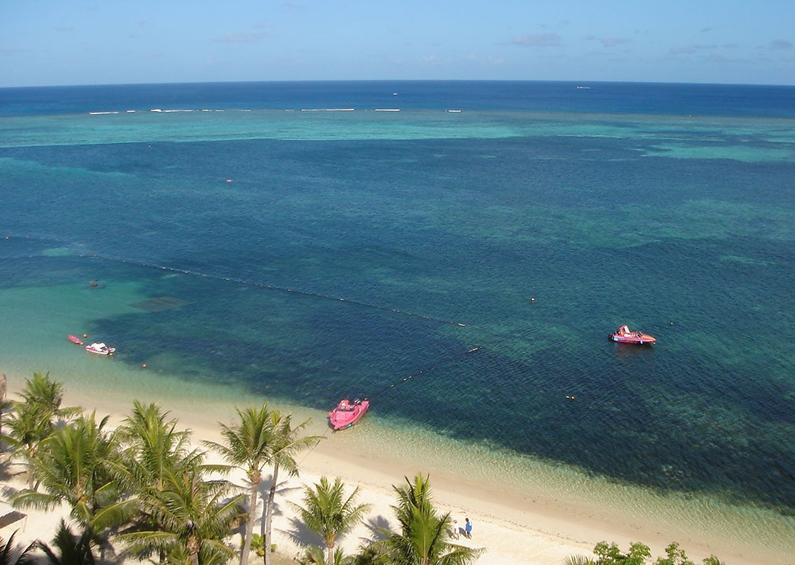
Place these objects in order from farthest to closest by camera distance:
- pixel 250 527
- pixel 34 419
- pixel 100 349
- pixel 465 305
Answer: pixel 465 305, pixel 100 349, pixel 34 419, pixel 250 527

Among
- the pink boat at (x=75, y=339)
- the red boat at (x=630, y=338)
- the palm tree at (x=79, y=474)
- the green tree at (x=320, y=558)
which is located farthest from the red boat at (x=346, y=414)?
the pink boat at (x=75, y=339)

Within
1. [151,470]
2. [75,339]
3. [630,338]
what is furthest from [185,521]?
[630,338]

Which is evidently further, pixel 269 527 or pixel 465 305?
pixel 465 305

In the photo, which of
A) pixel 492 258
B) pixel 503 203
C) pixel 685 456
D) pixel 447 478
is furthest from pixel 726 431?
pixel 503 203

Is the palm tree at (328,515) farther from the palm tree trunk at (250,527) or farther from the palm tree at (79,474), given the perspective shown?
the palm tree at (79,474)

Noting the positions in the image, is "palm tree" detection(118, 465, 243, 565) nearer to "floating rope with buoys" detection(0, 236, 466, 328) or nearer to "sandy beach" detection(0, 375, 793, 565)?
"sandy beach" detection(0, 375, 793, 565)

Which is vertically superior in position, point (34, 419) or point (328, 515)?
point (34, 419)

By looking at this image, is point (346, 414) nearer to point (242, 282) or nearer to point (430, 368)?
point (430, 368)
